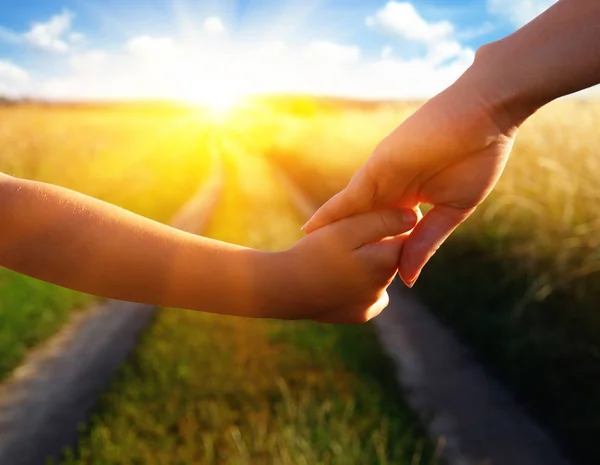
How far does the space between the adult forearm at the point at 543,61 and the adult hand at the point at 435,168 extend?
0.11ft

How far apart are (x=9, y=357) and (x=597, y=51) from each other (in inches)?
183

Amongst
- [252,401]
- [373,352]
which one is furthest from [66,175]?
[252,401]

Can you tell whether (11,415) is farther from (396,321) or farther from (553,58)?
A: (553,58)

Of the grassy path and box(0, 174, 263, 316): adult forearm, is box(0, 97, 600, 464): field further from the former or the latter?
box(0, 174, 263, 316): adult forearm

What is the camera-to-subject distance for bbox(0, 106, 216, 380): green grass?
5.05 metres

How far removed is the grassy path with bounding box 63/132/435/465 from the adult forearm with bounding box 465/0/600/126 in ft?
6.34

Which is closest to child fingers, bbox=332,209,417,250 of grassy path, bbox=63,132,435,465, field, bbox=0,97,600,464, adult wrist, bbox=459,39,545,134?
adult wrist, bbox=459,39,545,134

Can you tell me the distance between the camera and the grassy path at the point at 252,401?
296 centimetres

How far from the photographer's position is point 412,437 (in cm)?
314

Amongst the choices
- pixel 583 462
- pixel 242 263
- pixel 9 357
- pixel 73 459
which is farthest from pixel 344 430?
pixel 9 357

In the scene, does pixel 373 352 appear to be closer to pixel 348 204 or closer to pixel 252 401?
pixel 252 401

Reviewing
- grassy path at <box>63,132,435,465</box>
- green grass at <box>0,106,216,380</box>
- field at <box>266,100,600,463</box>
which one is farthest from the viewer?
green grass at <box>0,106,216,380</box>

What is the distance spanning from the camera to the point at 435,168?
120 centimetres

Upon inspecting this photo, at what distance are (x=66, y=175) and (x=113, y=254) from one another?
37.2 feet
